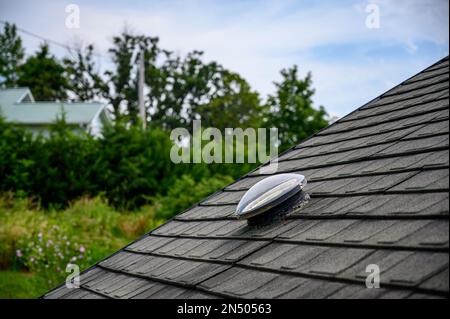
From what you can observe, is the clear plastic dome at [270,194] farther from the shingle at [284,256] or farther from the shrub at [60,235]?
the shrub at [60,235]

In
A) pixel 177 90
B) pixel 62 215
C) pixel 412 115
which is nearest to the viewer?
pixel 412 115

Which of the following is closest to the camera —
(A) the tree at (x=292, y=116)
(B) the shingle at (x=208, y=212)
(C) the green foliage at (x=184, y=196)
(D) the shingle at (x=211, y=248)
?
(D) the shingle at (x=211, y=248)

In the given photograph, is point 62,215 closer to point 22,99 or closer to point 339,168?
point 339,168

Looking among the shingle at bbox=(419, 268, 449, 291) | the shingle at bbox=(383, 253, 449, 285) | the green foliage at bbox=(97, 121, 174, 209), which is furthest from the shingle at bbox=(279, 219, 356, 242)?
the green foliage at bbox=(97, 121, 174, 209)

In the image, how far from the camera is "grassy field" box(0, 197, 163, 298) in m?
8.71

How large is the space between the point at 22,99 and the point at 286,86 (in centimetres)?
1972

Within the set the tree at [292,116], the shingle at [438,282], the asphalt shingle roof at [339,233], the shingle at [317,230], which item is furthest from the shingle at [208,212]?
the tree at [292,116]

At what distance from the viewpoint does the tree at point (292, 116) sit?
→ 18.8m

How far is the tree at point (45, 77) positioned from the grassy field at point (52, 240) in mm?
25936

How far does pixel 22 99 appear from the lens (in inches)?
1237

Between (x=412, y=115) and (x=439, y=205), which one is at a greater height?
(x=412, y=115)

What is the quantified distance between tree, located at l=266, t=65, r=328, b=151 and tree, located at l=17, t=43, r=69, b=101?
22891mm

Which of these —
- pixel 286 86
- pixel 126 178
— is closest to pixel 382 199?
pixel 126 178

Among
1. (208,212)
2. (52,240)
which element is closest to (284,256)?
(208,212)
